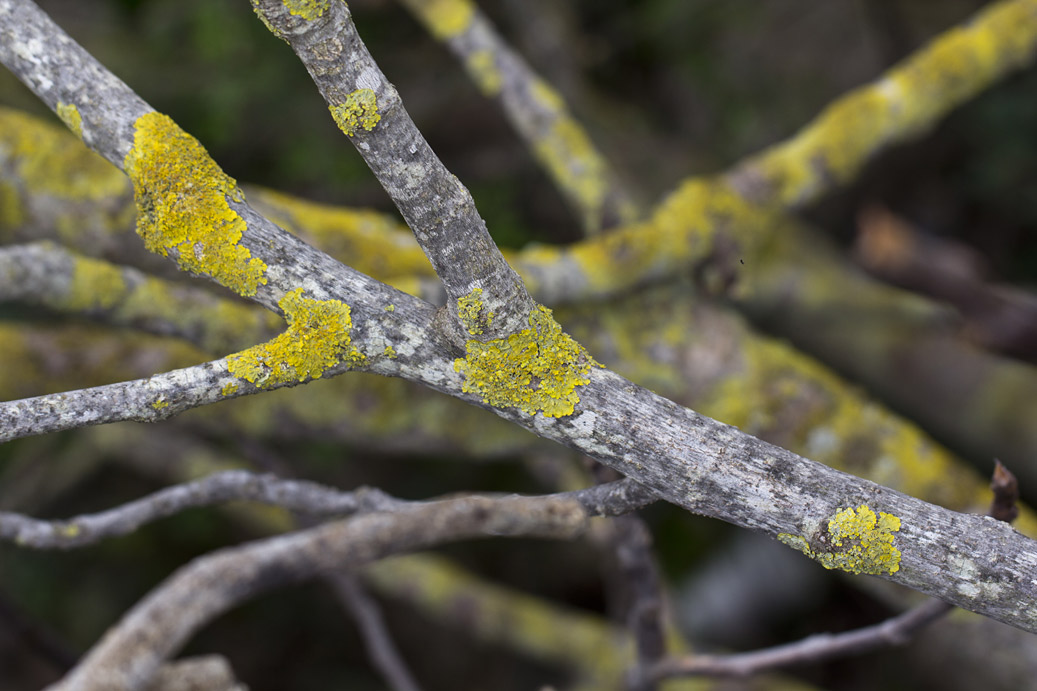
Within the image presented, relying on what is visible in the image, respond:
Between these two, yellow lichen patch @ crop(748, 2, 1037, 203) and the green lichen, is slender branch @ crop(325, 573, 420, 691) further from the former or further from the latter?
yellow lichen patch @ crop(748, 2, 1037, 203)

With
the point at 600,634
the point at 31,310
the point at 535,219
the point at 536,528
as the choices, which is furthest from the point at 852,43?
the point at 31,310

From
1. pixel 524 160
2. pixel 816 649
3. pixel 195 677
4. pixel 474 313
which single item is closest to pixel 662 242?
pixel 816 649

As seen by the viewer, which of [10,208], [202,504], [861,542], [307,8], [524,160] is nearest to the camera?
[307,8]

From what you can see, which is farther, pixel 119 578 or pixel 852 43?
pixel 852 43

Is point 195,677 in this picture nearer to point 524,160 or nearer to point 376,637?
point 376,637

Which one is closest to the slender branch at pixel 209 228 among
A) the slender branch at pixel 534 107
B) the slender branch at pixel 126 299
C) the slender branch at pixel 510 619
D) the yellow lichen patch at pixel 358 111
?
the yellow lichen patch at pixel 358 111

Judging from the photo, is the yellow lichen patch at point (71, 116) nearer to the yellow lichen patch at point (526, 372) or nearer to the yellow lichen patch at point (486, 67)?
the yellow lichen patch at point (526, 372)

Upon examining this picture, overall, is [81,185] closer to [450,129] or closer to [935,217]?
[450,129]
